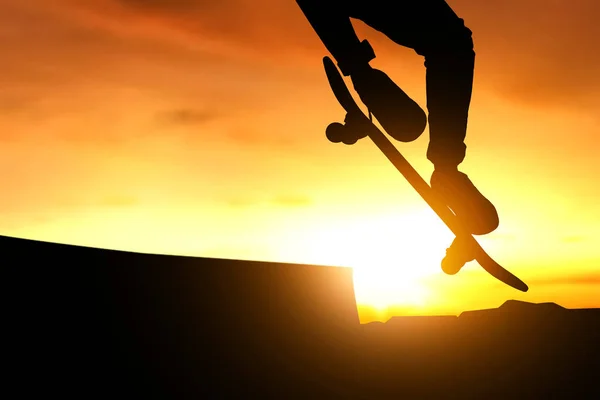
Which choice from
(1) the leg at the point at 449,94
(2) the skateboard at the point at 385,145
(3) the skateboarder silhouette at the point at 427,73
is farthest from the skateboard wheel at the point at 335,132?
(1) the leg at the point at 449,94

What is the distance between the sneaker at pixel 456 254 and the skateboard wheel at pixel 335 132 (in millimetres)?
1363

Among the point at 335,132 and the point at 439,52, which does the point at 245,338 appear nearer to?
the point at 335,132

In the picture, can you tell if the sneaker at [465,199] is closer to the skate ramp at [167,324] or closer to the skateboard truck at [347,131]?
the skateboard truck at [347,131]

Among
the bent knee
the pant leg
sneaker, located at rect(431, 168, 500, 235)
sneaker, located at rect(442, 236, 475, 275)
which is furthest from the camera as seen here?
sneaker, located at rect(442, 236, 475, 275)

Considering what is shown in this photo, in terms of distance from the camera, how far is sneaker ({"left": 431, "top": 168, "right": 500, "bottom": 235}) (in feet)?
18.3

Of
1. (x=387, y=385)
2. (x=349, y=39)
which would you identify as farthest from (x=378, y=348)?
→ (x=349, y=39)

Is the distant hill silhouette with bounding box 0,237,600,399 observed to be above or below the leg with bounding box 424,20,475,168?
below

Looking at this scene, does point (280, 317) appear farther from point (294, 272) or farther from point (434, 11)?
point (434, 11)

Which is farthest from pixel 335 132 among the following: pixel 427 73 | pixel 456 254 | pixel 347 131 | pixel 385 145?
pixel 456 254

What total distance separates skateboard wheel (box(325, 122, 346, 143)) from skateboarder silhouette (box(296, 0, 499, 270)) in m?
0.48

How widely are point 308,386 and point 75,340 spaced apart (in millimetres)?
2261

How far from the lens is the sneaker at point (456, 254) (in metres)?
6.05

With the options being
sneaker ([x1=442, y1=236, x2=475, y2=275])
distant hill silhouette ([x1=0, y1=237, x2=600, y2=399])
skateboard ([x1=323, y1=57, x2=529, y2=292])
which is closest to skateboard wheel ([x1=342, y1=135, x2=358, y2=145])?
skateboard ([x1=323, y1=57, x2=529, y2=292])

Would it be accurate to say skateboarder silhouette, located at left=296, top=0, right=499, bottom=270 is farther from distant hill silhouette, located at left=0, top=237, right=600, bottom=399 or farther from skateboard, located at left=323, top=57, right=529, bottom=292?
distant hill silhouette, located at left=0, top=237, right=600, bottom=399
